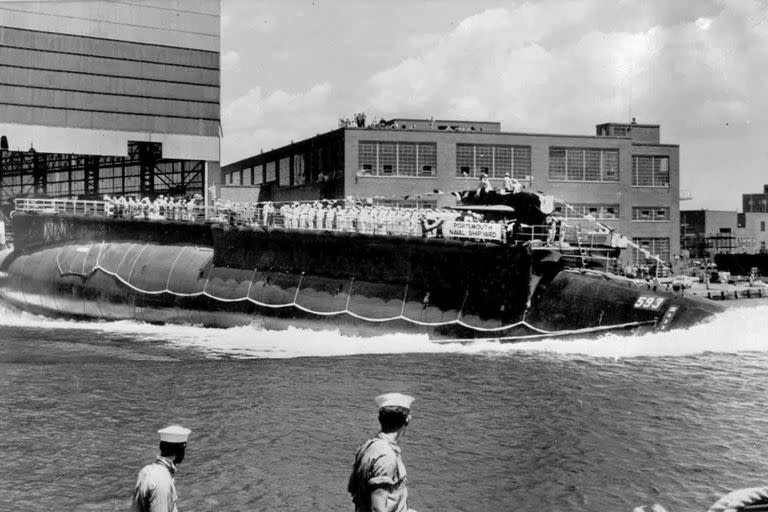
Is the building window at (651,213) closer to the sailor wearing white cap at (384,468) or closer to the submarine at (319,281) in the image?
the submarine at (319,281)

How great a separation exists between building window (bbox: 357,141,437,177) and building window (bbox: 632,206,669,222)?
1564 cm

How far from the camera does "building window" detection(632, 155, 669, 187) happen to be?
58281 mm

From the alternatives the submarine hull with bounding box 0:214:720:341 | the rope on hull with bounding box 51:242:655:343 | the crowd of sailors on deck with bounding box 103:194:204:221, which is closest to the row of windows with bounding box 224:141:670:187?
the crowd of sailors on deck with bounding box 103:194:204:221

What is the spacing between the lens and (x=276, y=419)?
A: 17484mm

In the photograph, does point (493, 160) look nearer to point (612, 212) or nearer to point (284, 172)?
point (612, 212)

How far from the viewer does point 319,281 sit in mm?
32844

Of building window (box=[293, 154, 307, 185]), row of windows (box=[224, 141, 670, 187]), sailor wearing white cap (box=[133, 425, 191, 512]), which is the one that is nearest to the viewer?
sailor wearing white cap (box=[133, 425, 191, 512])

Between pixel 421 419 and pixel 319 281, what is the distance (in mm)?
15990

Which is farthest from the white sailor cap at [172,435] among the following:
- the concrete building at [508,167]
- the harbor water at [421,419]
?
the concrete building at [508,167]

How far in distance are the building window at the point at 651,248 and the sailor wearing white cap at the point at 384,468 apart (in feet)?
175

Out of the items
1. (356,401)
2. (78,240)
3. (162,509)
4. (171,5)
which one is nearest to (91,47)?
(171,5)

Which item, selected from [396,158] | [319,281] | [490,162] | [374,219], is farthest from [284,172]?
[374,219]

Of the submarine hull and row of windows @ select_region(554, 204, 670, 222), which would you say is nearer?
the submarine hull

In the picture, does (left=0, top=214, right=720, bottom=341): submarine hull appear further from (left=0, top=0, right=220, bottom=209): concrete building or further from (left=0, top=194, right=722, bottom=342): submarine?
(left=0, top=0, right=220, bottom=209): concrete building
